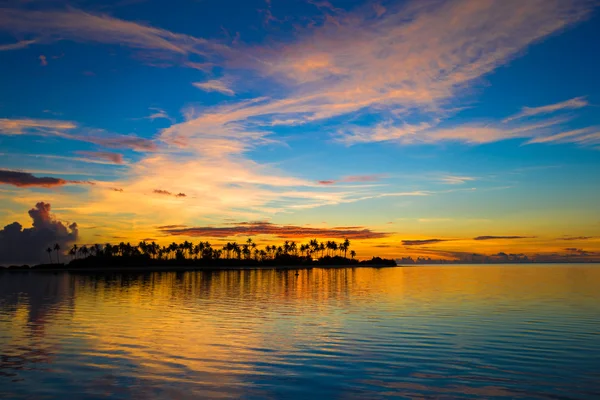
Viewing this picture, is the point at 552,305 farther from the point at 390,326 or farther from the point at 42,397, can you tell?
the point at 42,397

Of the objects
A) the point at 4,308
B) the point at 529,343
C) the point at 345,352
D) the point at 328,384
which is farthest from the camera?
the point at 4,308

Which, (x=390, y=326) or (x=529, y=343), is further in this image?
(x=390, y=326)

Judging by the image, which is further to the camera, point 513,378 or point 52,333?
point 52,333

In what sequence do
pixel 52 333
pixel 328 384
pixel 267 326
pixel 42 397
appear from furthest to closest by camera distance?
pixel 267 326 → pixel 52 333 → pixel 328 384 → pixel 42 397

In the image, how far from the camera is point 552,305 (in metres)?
55.8

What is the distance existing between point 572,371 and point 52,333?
3577 cm

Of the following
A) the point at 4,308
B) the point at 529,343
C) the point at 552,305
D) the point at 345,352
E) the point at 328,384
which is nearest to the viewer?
the point at 328,384

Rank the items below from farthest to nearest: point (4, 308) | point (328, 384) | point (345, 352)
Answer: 1. point (4, 308)
2. point (345, 352)
3. point (328, 384)

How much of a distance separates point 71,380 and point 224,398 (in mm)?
8247

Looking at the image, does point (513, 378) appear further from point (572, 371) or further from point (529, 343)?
point (529, 343)

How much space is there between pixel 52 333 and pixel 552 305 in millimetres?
56534

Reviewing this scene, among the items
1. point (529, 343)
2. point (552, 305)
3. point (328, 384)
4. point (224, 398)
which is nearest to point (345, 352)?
point (328, 384)

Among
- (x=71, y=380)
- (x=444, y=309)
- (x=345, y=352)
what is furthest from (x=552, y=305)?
(x=71, y=380)

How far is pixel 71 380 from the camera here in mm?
20672
